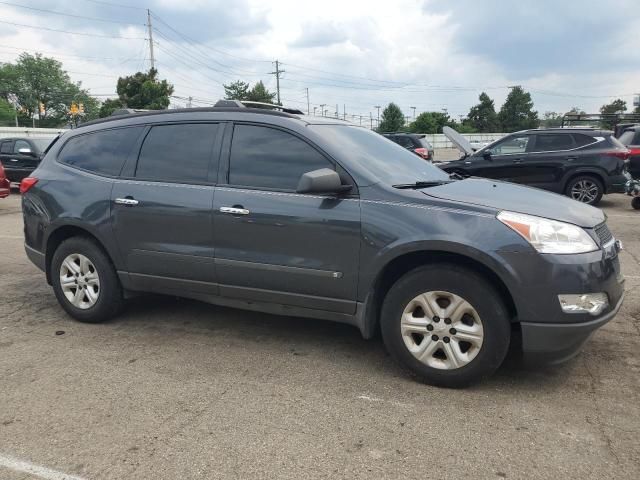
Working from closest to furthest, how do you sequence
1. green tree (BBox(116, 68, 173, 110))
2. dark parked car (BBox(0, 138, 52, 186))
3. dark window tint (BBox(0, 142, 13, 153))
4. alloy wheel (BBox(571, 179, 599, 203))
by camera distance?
1. alloy wheel (BBox(571, 179, 599, 203))
2. dark parked car (BBox(0, 138, 52, 186))
3. dark window tint (BBox(0, 142, 13, 153))
4. green tree (BBox(116, 68, 173, 110))

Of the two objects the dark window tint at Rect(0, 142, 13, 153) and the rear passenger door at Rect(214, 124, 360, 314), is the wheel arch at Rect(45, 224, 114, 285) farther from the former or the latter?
the dark window tint at Rect(0, 142, 13, 153)

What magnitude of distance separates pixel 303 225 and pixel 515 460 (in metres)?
1.91

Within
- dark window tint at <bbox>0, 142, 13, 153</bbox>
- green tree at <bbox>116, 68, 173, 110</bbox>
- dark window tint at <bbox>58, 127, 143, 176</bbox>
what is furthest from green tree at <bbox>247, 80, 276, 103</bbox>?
dark window tint at <bbox>58, 127, 143, 176</bbox>

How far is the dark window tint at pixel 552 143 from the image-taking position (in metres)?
11.6

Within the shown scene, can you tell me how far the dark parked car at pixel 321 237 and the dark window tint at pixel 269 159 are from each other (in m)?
0.01

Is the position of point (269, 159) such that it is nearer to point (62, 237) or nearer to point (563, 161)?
point (62, 237)

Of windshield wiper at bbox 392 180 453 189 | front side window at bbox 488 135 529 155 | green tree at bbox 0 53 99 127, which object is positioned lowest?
windshield wiper at bbox 392 180 453 189

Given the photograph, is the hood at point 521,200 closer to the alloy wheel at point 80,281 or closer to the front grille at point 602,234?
the front grille at point 602,234

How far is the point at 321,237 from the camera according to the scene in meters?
3.71

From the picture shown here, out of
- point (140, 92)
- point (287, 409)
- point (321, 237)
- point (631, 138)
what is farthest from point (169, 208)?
point (140, 92)

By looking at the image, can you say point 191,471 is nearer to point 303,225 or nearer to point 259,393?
point 259,393

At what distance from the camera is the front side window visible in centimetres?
1180

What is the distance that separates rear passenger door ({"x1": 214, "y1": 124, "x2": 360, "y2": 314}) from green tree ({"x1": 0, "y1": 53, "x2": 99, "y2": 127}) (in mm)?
96429

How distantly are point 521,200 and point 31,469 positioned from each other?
10.6 ft
